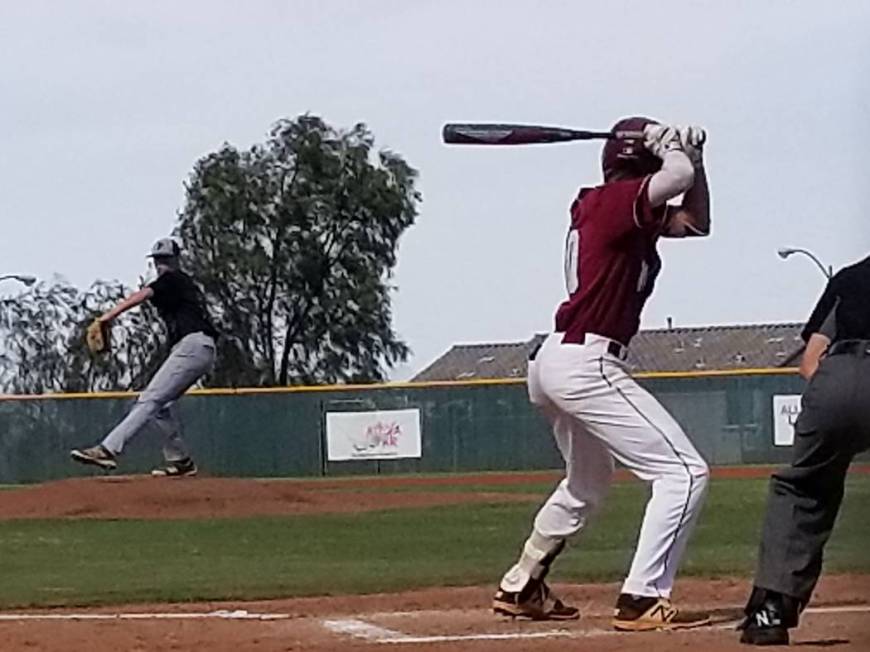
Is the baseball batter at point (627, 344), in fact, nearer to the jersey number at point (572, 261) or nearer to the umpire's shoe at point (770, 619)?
the jersey number at point (572, 261)

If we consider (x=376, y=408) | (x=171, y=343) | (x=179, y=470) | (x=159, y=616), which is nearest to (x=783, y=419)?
(x=376, y=408)

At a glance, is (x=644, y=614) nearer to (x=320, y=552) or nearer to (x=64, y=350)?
(x=320, y=552)

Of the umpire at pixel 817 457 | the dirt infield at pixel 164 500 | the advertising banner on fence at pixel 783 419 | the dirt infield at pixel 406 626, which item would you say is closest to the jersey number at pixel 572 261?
the umpire at pixel 817 457

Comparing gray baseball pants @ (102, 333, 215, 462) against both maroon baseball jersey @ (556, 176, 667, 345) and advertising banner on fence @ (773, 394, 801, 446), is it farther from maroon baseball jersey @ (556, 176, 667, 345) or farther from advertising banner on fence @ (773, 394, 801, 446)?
advertising banner on fence @ (773, 394, 801, 446)

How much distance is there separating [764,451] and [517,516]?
18087mm

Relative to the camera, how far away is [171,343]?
14.3m

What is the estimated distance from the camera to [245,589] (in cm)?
946

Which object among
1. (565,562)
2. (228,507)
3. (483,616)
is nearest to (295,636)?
(483,616)

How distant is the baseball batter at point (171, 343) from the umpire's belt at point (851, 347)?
318 inches

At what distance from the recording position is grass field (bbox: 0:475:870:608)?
977 cm

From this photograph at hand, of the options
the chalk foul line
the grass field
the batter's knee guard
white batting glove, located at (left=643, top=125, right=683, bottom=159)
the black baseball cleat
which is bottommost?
the chalk foul line

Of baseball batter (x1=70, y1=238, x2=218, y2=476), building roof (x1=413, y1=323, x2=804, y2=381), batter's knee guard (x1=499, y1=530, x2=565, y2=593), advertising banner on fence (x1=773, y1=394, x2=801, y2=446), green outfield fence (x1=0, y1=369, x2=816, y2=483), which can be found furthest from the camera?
building roof (x1=413, y1=323, x2=804, y2=381)

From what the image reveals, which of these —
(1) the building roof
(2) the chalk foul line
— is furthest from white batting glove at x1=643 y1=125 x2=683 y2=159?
(1) the building roof

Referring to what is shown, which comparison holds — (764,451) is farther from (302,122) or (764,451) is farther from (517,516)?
(302,122)
